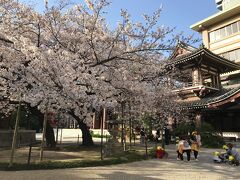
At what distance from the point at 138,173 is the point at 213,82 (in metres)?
23.5

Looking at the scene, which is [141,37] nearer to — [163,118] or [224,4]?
[163,118]

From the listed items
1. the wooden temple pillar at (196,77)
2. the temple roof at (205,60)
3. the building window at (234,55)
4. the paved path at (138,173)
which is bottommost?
the paved path at (138,173)

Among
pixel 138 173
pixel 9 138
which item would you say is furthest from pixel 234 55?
pixel 138 173

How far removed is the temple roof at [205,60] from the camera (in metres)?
27.5

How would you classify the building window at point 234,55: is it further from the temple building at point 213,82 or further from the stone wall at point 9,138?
the stone wall at point 9,138

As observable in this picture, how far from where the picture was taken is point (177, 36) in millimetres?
11977

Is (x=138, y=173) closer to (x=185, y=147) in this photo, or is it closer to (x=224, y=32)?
(x=185, y=147)

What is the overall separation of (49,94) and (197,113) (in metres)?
19.6

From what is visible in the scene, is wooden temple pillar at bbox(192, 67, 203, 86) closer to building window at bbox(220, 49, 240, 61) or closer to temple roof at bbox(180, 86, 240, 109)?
temple roof at bbox(180, 86, 240, 109)

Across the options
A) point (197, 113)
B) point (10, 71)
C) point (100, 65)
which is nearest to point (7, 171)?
point (10, 71)

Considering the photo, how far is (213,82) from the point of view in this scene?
31.2 meters

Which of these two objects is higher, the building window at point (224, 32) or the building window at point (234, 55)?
the building window at point (224, 32)

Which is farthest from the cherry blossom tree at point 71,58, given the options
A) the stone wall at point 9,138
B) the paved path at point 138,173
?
the stone wall at point 9,138

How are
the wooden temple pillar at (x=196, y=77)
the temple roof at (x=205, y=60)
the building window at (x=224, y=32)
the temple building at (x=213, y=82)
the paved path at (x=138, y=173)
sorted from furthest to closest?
the building window at (x=224, y=32) → the wooden temple pillar at (x=196, y=77) → the temple roof at (x=205, y=60) → the temple building at (x=213, y=82) → the paved path at (x=138, y=173)
